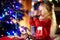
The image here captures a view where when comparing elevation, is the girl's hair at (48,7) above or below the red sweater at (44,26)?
above

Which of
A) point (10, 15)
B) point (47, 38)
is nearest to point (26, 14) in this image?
point (10, 15)

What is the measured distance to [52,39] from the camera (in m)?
2.19

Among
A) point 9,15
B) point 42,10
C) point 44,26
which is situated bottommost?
point 44,26

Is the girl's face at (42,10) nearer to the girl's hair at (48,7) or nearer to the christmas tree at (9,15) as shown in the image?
the girl's hair at (48,7)

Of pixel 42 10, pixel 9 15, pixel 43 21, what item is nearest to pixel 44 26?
pixel 43 21

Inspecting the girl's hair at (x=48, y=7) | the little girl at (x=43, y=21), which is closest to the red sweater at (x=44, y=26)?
the little girl at (x=43, y=21)

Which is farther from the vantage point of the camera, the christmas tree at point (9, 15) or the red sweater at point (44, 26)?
the red sweater at point (44, 26)

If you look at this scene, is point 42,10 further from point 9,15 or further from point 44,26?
point 9,15

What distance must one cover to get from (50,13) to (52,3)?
0.54 ft

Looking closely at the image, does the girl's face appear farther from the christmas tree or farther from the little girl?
the christmas tree

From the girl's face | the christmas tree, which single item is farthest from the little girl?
the christmas tree

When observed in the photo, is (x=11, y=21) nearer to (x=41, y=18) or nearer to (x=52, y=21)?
(x=41, y=18)

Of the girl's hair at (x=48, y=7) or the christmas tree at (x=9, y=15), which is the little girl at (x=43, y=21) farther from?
Result: the christmas tree at (x=9, y=15)

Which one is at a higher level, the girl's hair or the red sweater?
the girl's hair
